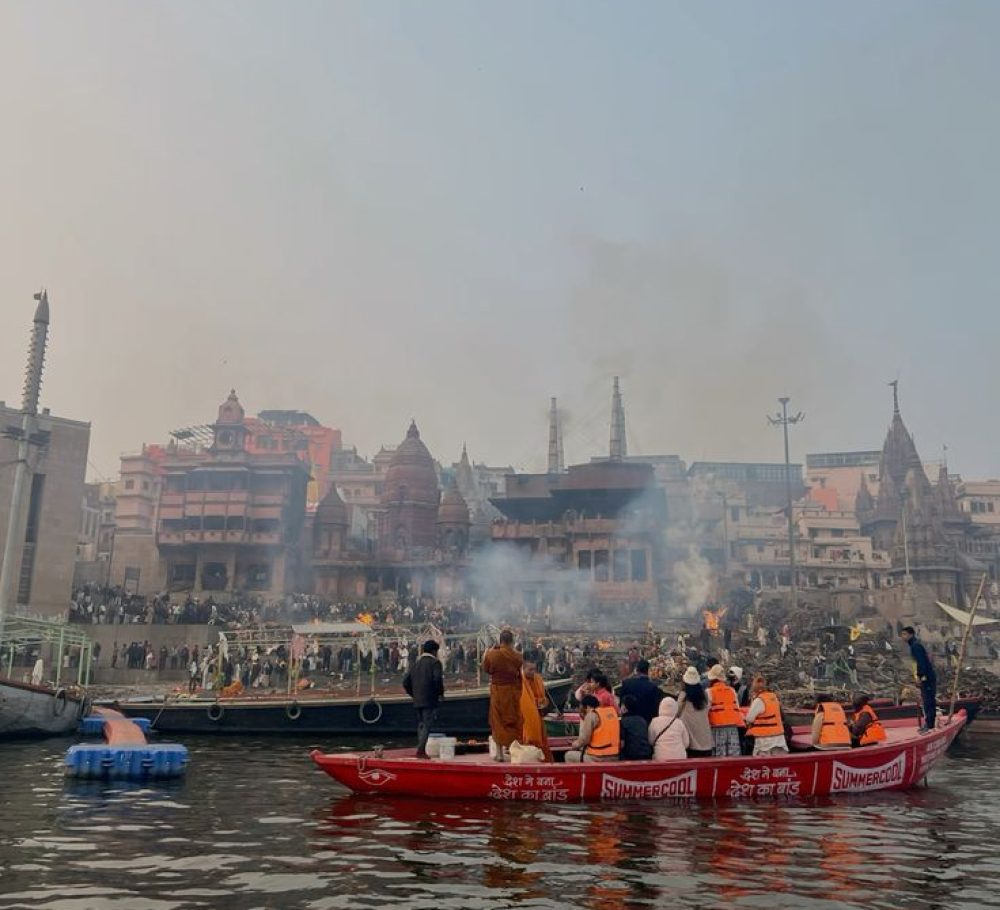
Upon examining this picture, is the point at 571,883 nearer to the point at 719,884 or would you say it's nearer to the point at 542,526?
the point at 719,884

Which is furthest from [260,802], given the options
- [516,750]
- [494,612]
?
[494,612]

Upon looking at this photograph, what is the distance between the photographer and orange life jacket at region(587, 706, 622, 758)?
1218 cm

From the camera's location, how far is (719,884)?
25.3 ft

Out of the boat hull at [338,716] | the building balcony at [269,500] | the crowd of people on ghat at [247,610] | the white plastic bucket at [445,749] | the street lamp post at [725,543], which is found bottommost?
the boat hull at [338,716]

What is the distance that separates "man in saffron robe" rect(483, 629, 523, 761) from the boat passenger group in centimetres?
1

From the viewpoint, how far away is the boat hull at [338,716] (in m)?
24.1

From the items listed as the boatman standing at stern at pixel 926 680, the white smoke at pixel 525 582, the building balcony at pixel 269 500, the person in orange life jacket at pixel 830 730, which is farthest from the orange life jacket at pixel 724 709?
the building balcony at pixel 269 500

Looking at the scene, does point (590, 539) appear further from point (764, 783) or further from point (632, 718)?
point (632, 718)

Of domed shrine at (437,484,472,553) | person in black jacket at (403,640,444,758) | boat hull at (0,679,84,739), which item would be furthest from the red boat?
domed shrine at (437,484,472,553)

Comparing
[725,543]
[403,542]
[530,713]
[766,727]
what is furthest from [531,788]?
[403,542]

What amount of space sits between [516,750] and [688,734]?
2616mm

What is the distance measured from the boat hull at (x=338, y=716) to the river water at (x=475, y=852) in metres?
10.5

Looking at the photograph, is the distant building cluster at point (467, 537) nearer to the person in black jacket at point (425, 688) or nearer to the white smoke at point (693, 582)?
the white smoke at point (693, 582)

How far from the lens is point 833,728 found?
13.4 metres
